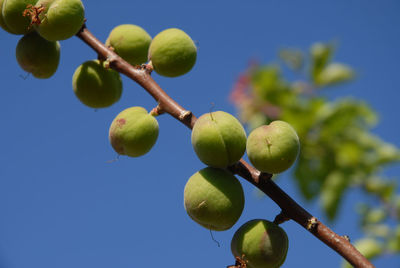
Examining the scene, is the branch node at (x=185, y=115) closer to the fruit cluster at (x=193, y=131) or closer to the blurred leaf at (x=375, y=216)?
the fruit cluster at (x=193, y=131)

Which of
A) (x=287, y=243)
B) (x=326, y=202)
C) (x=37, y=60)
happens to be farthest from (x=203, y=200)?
(x=326, y=202)

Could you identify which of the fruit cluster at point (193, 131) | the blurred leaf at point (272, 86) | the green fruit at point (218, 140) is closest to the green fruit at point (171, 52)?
the fruit cluster at point (193, 131)

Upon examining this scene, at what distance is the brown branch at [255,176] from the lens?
1678 millimetres

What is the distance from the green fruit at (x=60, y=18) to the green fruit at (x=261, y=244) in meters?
1.30

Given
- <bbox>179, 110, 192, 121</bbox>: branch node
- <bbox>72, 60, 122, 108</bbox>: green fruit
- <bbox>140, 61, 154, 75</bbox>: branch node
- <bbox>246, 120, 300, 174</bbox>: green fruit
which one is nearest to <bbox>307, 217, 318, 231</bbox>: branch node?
<bbox>246, 120, 300, 174</bbox>: green fruit

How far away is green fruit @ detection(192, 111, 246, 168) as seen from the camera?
185 cm

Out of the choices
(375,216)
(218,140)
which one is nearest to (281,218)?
(218,140)

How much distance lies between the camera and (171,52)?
2.38 meters

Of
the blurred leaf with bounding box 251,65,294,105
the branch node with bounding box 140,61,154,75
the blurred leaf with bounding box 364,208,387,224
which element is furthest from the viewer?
the blurred leaf with bounding box 251,65,294,105

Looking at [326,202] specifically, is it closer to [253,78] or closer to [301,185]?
[301,185]

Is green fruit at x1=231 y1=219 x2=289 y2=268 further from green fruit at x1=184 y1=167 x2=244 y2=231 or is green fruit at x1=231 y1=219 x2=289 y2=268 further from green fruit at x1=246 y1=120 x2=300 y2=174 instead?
green fruit at x1=246 y1=120 x2=300 y2=174

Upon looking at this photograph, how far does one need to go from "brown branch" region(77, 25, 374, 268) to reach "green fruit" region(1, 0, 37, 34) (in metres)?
0.31

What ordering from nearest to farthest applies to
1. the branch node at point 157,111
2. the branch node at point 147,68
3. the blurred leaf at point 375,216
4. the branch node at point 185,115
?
the branch node at point 185,115 < the branch node at point 157,111 < the branch node at point 147,68 < the blurred leaf at point 375,216

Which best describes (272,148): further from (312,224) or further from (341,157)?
(341,157)
